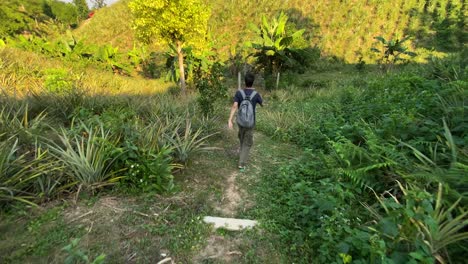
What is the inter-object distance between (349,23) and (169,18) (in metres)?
13.9

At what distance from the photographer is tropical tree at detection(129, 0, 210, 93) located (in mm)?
7652

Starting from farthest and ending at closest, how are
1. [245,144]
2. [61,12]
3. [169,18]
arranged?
1. [61,12]
2. [169,18]
3. [245,144]

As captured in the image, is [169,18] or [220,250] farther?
[169,18]

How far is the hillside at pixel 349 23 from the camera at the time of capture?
48.1ft

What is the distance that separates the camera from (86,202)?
3066mm

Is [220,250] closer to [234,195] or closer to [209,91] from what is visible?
[234,195]

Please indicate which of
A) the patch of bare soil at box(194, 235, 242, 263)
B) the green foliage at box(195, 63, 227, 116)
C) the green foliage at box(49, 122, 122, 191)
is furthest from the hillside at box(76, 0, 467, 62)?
the patch of bare soil at box(194, 235, 242, 263)

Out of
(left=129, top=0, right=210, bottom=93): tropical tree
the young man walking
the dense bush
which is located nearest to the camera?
the dense bush

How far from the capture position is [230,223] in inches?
114

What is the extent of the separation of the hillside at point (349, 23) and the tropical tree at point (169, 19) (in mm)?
7793

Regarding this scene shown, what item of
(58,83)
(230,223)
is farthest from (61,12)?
(230,223)

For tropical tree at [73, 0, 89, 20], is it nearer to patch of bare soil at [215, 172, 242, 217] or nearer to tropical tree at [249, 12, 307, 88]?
tropical tree at [249, 12, 307, 88]

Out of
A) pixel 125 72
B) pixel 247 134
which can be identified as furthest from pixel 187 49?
pixel 247 134

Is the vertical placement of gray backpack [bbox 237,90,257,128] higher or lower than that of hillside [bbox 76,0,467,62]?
lower
